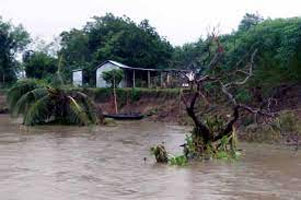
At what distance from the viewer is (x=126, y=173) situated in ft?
52.0

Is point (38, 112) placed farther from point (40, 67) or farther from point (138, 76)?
point (40, 67)

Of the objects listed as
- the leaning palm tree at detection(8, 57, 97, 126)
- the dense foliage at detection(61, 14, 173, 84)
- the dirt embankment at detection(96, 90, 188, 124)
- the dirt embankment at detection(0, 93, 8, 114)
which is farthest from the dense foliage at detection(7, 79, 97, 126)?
the dense foliage at detection(61, 14, 173, 84)

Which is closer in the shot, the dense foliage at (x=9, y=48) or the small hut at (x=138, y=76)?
the small hut at (x=138, y=76)

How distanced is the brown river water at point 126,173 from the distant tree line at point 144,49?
493 cm

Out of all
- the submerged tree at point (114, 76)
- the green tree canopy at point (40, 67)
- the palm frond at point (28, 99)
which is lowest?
the palm frond at point (28, 99)

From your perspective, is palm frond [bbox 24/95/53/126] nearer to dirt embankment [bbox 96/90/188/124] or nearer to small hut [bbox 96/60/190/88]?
dirt embankment [bbox 96/90/188/124]

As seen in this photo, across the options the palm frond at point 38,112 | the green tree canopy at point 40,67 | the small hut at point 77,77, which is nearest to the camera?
the palm frond at point 38,112

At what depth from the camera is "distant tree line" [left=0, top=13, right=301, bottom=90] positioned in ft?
101

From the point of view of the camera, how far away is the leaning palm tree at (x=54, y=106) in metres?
30.9

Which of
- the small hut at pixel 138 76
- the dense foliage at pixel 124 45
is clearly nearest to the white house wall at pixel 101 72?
the small hut at pixel 138 76

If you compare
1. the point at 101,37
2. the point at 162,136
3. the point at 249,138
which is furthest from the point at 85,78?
the point at 249,138

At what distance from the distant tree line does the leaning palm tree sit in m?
6.51

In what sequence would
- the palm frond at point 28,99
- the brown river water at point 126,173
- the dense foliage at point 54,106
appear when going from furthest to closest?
the palm frond at point 28,99 → the dense foliage at point 54,106 → the brown river water at point 126,173

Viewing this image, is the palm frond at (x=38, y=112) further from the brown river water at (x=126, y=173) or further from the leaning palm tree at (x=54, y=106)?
the brown river water at (x=126, y=173)
